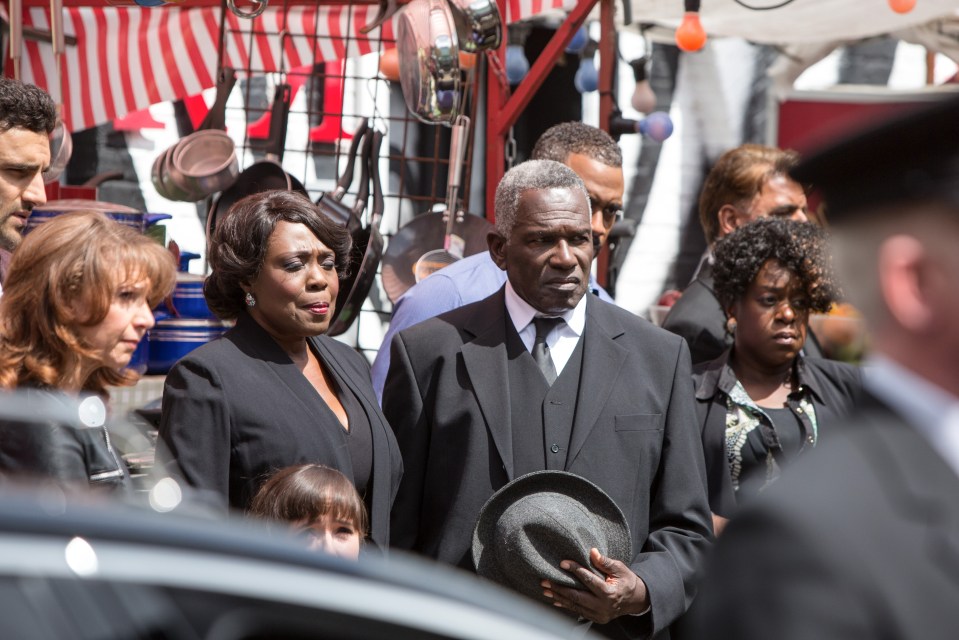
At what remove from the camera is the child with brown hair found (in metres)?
2.67

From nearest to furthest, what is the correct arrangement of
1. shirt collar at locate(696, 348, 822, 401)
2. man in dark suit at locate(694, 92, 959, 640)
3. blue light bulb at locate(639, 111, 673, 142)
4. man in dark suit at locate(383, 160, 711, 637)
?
man in dark suit at locate(694, 92, 959, 640)
man in dark suit at locate(383, 160, 711, 637)
shirt collar at locate(696, 348, 822, 401)
blue light bulb at locate(639, 111, 673, 142)

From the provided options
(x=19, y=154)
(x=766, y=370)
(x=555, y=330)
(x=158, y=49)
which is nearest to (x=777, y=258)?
(x=766, y=370)

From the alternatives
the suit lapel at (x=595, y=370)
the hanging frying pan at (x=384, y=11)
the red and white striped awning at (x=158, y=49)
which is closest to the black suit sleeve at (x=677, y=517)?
the suit lapel at (x=595, y=370)

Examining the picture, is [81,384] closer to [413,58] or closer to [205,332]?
[205,332]

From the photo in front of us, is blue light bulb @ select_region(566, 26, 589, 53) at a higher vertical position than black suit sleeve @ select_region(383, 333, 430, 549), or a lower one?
higher

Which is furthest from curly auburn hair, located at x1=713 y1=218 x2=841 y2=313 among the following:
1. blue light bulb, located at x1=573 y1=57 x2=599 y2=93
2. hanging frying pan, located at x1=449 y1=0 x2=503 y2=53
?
blue light bulb, located at x1=573 y1=57 x2=599 y2=93

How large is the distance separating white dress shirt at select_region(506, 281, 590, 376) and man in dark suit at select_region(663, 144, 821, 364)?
3.06 ft

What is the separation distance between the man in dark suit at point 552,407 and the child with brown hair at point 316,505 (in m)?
0.31

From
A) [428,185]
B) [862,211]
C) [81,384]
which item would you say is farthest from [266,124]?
[862,211]

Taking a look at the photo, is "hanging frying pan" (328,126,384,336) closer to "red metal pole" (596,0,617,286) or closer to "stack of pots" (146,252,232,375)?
"stack of pots" (146,252,232,375)

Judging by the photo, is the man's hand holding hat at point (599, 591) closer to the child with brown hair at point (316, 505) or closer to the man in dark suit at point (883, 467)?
the child with brown hair at point (316, 505)

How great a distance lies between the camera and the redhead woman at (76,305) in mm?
2297

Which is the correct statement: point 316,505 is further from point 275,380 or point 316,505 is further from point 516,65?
point 516,65

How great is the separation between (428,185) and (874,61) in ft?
10.4
